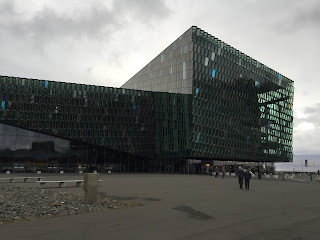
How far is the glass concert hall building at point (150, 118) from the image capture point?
2281 inches

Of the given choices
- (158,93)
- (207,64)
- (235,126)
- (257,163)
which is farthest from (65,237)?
(257,163)

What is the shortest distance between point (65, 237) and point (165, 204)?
7.74 m

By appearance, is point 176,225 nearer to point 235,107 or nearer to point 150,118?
point 150,118

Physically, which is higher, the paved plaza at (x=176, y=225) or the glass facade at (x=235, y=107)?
the glass facade at (x=235, y=107)

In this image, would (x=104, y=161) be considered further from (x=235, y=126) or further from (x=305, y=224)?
(x=305, y=224)

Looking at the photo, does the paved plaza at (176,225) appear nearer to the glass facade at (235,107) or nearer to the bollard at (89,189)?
the bollard at (89,189)

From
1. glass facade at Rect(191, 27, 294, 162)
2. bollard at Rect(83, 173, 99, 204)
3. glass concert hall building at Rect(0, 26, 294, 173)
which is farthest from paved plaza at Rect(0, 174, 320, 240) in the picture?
glass facade at Rect(191, 27, 294, 162)

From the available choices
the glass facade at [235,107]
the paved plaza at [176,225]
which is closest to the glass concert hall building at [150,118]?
the glass facade at [235,107]

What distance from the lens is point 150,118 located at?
67.1 m

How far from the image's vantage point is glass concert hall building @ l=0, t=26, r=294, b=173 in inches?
2281

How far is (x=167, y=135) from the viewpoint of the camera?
220 feet

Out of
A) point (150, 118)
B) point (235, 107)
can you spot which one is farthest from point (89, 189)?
point (235, 107)

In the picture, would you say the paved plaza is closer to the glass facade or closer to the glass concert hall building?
the glass concert hall building

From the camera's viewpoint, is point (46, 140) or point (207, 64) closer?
point (46, 140)
